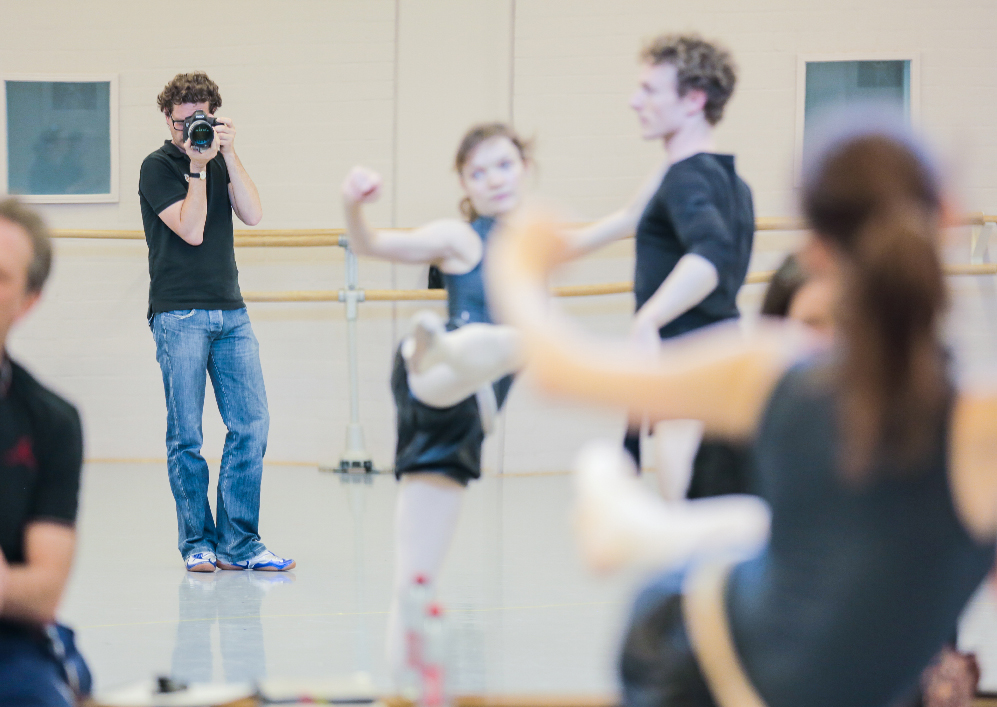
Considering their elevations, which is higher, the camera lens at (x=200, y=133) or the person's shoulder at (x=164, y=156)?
the camera lens at (x=200, y=133)

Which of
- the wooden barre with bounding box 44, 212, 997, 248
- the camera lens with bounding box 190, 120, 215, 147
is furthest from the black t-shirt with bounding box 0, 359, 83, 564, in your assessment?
the wooden barre with bounding box 44, 212, 997, 248

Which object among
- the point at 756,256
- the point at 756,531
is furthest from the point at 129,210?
the point at 756,531

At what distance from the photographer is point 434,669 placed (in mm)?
1742

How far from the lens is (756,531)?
1.23 m

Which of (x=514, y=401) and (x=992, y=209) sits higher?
(x=992, y=209)

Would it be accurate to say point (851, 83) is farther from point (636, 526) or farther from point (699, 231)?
point (636, 526)

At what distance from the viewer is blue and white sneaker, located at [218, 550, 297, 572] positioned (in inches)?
147

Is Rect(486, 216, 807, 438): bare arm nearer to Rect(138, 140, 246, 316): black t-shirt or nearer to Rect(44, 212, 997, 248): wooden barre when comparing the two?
Rect(138, 140, 246, 316): black t-shirt

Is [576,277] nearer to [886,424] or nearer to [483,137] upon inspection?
[483,137]

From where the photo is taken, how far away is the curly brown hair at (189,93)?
3.79m

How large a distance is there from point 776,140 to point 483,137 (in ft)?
13.8

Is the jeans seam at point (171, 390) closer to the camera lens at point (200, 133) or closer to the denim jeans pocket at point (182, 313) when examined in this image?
the denim jeans pocket at point (182, 313)

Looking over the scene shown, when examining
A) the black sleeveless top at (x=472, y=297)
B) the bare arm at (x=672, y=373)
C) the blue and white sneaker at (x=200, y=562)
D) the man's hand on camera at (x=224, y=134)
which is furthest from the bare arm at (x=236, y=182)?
the bare arm at (x=672, y=373)

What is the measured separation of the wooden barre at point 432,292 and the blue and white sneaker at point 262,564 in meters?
2.37
